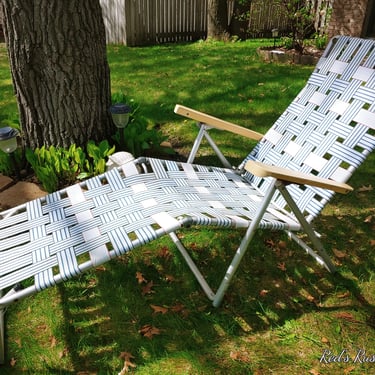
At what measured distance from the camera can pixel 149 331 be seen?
199cm

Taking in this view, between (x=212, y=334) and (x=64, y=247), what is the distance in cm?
85

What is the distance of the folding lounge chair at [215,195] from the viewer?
5.57ft

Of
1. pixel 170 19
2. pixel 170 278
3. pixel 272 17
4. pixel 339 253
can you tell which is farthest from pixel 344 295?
pixel 272 17

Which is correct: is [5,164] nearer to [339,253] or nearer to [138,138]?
[138,138]

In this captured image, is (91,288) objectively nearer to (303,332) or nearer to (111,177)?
(111,177)

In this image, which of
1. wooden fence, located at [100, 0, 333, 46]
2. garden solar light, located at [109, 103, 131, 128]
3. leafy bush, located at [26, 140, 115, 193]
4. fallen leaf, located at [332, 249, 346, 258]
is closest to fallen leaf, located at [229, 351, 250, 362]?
fallen leaf, located at [332, 249, 346, 258]

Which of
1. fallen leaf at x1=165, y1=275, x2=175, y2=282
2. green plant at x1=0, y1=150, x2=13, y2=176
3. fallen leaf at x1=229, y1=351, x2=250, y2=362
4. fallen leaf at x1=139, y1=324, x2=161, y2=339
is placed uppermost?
green plant at x1=0, y1=150, x2=13, y2=176

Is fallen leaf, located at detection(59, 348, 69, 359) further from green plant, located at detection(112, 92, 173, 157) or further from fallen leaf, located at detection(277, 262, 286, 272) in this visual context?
green plant, located at detection(112, 92, 173, 157)

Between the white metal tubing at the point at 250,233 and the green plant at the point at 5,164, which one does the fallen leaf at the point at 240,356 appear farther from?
the green plant at the point at 5,164

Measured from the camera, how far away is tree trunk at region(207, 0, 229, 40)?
8.72m

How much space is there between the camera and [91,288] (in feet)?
7.40

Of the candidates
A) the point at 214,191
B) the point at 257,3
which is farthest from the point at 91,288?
the point at 257,3

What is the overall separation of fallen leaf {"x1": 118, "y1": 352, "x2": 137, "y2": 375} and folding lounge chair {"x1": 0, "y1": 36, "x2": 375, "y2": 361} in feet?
1.63

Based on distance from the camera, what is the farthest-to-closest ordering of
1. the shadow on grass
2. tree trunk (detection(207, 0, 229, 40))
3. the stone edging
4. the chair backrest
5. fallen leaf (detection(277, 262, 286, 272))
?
tree trunk (detection(207, 0, 229, 40)), the stone edging, fallen leaf (detection(277, 262, 286, 272)), the chair backrest, the shadow on grass
